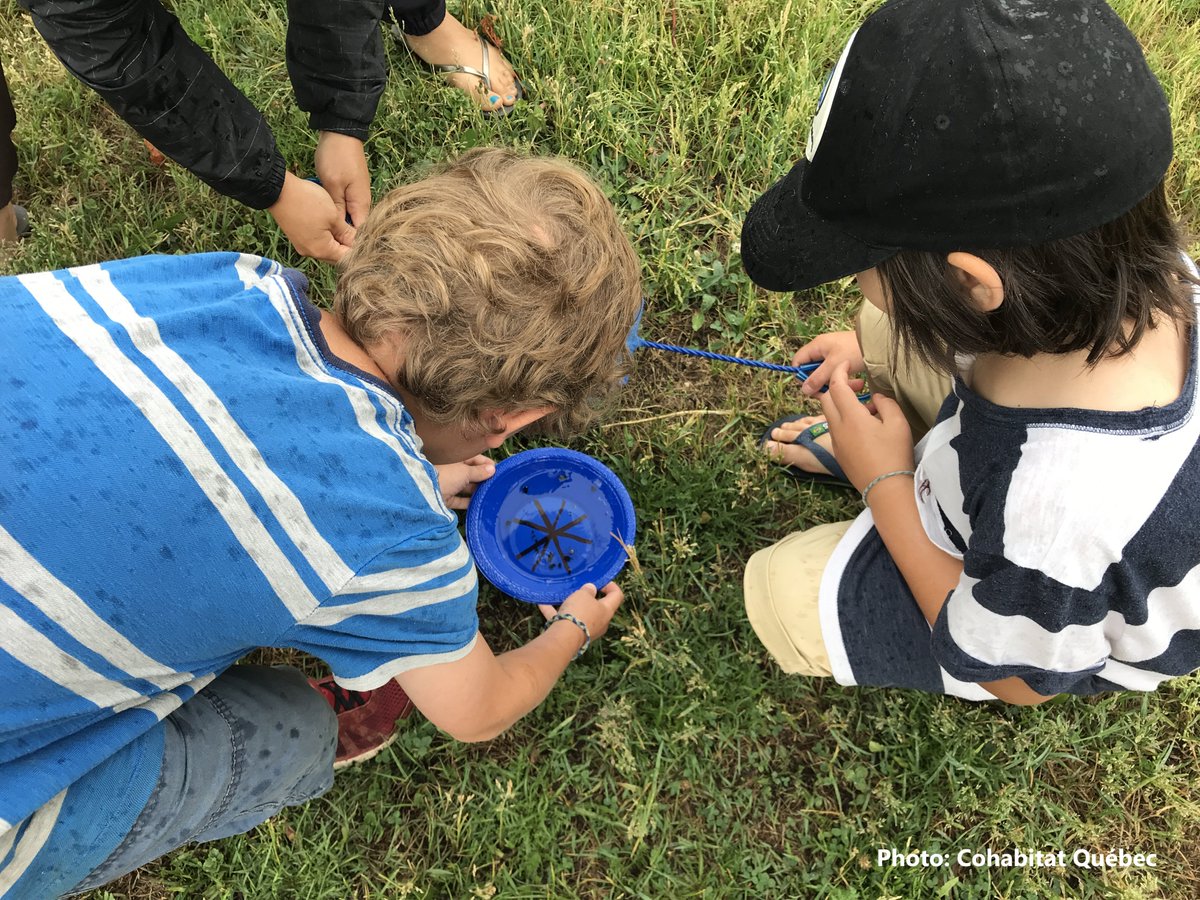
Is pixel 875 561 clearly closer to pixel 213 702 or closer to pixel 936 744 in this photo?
pixel 936 744

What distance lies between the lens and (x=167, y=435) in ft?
3.80

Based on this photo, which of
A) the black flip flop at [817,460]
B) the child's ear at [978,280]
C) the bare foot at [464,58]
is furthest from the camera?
the bare foot at [464,58]

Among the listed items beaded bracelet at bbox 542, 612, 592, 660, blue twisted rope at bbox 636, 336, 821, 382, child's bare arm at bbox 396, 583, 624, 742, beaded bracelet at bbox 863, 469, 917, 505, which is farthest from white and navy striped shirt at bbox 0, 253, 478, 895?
blue twisted rope at bbox 636, 336, 821, 382

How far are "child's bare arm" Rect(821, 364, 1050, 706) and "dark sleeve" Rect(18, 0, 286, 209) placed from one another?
1.56m

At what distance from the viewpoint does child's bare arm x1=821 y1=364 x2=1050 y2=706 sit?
1.62 m

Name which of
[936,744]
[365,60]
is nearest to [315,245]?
[365,60]

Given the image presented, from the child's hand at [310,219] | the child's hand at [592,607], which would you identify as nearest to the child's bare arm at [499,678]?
the child's hand at [592,607]

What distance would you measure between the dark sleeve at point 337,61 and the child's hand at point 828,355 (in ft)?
4.58

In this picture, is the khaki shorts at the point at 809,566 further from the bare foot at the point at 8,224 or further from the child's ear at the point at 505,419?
the bare foot at the point at 8,224

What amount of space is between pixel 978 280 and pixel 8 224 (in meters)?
2.76

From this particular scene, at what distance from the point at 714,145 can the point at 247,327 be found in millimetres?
1822

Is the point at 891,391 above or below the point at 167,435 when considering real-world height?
below

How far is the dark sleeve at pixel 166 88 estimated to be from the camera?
1.71 metres

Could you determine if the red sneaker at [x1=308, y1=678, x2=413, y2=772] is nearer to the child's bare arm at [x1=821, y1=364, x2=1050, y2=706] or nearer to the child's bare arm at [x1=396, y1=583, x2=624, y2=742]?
the child's bare arm at [x1=396, y1=583, x2=624, y2=742]
